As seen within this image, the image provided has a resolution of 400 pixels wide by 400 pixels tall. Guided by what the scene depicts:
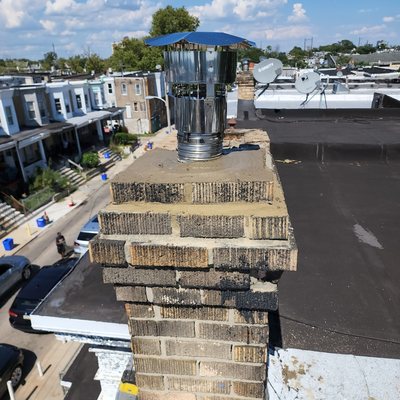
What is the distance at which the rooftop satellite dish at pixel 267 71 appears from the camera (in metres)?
12.9

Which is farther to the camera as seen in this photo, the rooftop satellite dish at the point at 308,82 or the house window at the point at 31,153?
the house window at the point at 31,153

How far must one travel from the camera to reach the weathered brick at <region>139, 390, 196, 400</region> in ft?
7.33

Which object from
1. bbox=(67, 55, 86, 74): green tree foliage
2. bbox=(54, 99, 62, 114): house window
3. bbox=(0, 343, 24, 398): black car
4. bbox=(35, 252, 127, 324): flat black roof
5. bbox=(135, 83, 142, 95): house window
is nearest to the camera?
bbox=(35, 252, 127, 324): flat black roof

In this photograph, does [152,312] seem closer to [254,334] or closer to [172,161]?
[254,334]

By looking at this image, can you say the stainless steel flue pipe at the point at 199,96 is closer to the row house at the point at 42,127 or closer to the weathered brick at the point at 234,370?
the weathered brick at the point at 234,370

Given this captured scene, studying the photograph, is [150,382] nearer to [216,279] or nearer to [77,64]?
[216,279]

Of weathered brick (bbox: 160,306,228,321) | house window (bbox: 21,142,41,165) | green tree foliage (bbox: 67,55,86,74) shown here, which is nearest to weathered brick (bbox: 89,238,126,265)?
weathered brick (bbox: 160,306,228,321)

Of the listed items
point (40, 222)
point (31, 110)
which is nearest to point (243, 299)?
point (40, 222)

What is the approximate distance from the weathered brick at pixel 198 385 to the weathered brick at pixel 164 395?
0.04 meters

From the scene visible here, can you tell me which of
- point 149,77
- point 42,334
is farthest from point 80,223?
point 149,77

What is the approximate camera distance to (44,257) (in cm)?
1728

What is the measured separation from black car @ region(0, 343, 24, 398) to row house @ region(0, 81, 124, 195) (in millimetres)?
16128

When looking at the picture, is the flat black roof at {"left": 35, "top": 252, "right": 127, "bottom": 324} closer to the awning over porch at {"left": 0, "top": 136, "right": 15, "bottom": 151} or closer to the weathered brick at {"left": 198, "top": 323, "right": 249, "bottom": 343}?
the weathered brick at {"left": 198, "top": 323, "right": 249, "bottom": 343}

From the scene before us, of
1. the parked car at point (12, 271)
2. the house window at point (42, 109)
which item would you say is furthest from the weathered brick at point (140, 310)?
the house window at point (42, 109)
